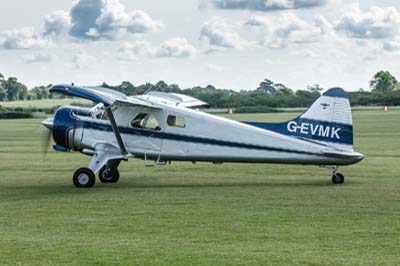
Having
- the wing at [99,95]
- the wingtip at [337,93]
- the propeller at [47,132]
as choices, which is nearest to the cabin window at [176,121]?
the wing at [99,95]

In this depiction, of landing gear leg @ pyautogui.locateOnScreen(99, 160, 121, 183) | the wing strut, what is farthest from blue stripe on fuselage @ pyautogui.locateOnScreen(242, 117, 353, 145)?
landing gear leg @ pyautogui.locateOnScreen(99, 160, 121, 183)

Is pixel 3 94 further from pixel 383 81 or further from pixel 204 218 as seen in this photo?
pixel 204 218

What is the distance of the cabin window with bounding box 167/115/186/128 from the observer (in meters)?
16.7

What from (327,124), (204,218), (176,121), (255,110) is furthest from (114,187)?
(255,110)

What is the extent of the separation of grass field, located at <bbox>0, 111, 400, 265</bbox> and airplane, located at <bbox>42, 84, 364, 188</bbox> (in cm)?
58

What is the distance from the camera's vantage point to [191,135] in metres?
16.6

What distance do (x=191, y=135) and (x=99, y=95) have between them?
2.19 meters

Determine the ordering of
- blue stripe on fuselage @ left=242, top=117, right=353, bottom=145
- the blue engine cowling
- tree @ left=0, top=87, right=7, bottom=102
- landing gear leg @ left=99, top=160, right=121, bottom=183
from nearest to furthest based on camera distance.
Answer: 1. blue stripe on fuselage @ left=242, top=117, right=353, bottom=145
2. the blue engine cowling
3. landing gear leg @ left=99, top=160, right=121, bottom=183
4. tree @ left=0, top=87, right=7, bottom=102

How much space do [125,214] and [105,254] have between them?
327cm

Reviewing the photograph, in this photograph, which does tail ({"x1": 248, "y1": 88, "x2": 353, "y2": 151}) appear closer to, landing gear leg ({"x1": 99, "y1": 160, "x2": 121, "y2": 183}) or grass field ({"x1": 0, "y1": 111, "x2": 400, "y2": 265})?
grass field ({"x1": 0, "y1": 111, "x2": 400, "y2": 265})

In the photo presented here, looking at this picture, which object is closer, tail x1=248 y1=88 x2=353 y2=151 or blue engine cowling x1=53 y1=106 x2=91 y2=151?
tail x1=248 y1=88 x2=353 y2=151

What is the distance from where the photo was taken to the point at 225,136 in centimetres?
1641

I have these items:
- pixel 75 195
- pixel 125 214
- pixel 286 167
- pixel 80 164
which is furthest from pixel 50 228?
pixel 80 164

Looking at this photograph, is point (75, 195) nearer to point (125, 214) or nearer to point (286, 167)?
point (125, 214)
